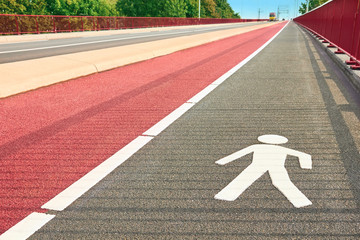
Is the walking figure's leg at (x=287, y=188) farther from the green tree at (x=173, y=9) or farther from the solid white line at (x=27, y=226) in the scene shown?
the green tree at (x=173, y=9)

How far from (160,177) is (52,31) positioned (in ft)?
107

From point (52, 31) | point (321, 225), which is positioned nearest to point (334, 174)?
point (321, 225)

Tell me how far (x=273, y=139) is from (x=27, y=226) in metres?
2.82

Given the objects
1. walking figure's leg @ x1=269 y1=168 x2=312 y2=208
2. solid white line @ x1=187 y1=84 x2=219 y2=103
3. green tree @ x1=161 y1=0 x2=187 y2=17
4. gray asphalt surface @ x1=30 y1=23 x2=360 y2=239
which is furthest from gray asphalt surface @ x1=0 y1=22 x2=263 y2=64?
green tree @ x1=161 y1=0 x2=187 y2=17

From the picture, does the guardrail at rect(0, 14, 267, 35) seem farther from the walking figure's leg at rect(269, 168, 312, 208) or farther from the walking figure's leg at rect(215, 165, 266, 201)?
the walking figure's leg at rect(269, 168, 312, 208)

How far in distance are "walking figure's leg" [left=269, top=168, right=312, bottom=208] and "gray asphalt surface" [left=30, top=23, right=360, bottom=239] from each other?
54 mm

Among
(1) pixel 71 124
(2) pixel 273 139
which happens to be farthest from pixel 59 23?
(2) pixel 273 139

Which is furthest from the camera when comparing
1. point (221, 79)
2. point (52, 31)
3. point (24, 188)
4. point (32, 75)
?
point (52, 31)

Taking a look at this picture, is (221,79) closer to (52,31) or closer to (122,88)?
(122,88)

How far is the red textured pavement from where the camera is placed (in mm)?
3141

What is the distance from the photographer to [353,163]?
3.56 meters

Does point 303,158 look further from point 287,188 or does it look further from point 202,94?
point 202,94

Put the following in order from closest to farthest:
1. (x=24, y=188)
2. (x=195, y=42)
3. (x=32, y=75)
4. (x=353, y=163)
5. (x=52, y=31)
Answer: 1. (x=24, y=188)
2. (x=353, y=163)
3. (x=32, y=75)
4. (x=195, y=42)
5. (x=52, y=31)

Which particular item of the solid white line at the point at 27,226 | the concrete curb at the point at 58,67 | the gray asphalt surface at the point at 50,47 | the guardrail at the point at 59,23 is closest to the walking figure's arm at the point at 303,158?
the solid white line at the point at 27,226
